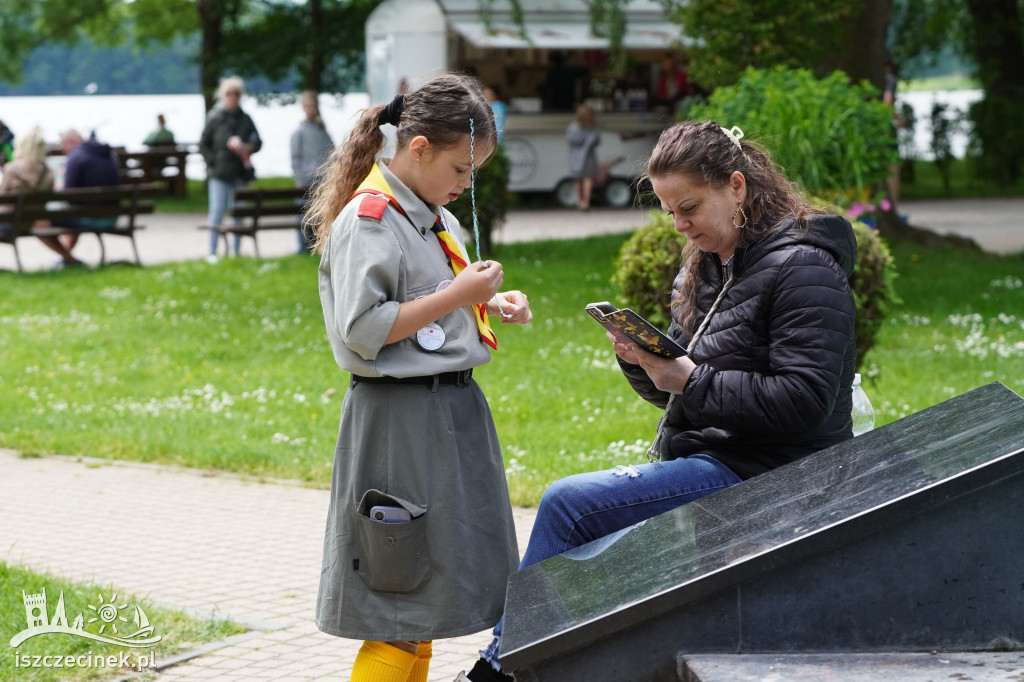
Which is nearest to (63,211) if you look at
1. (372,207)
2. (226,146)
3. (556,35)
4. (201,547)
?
(226,146)


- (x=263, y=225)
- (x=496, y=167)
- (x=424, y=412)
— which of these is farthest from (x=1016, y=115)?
(x=424, y=412)

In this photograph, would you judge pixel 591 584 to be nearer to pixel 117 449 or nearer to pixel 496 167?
pixel 117 449

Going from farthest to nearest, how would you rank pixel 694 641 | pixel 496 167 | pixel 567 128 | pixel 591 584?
pixel 567 128 → pixel 496 167 → pixel 591 584 → pixel 694 641

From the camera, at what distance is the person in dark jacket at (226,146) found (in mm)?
15922

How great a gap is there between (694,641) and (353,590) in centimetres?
95

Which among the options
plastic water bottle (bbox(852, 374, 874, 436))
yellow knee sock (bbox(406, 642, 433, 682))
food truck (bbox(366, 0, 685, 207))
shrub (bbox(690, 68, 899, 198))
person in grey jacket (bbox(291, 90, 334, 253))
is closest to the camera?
yellow knee sock (bbox(406, 642, 433, 682))

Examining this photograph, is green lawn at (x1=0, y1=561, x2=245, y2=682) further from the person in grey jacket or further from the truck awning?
the truck awning

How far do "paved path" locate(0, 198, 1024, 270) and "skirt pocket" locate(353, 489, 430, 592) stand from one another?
1370 cm

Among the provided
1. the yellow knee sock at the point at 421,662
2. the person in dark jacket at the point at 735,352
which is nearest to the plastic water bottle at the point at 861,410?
the person in dark jacket at the point at 735,352

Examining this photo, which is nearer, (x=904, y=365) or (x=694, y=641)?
Result: (x=694, y=641)

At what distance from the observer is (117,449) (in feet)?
25.1

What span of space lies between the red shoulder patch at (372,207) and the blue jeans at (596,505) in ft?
2.69

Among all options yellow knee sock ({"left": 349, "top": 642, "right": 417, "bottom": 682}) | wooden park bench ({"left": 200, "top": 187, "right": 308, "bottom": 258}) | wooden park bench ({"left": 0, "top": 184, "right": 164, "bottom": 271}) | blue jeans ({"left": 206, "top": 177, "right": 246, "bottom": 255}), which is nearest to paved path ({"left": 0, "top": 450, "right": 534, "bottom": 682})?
yellow knee sock ({"left": 349, "top": 642, "right": 417, "bottom": 682})

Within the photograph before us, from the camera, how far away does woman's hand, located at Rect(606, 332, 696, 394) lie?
3258mm
